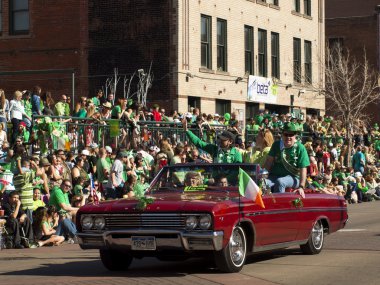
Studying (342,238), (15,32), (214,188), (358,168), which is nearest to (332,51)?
(358,168)

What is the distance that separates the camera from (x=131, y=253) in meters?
13.3

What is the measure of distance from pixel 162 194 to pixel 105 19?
25.2 metres

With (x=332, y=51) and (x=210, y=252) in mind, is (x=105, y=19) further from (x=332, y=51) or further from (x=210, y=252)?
(x=210, y=252)

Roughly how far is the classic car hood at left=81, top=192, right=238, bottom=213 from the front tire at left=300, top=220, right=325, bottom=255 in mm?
2393

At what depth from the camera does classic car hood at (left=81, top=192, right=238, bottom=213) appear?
12.7 metres

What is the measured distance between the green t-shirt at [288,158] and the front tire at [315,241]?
951 millimetres

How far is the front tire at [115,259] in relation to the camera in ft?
44.6

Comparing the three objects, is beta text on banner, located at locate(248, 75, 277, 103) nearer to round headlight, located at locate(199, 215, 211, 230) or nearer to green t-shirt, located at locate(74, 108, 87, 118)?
green t-shirt, located at locate(74, 108, 87, 118)

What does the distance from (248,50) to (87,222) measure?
30.4 metres

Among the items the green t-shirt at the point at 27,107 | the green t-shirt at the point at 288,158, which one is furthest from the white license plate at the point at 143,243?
the green t-shirt at the point at 27,107

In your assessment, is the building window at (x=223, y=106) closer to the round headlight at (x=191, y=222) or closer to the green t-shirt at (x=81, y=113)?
the green t-shirt at (x=81, y=113)

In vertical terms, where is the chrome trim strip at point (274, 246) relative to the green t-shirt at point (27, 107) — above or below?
below

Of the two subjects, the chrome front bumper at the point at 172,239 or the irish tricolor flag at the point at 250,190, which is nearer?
the chrome front bumper at the point at 172,239

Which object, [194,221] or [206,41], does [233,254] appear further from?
[206,41]
